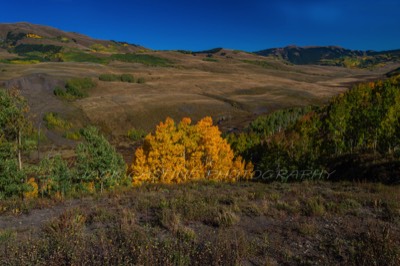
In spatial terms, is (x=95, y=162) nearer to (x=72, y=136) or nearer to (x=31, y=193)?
(x=31, y=193)

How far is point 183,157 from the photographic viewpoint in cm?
5162

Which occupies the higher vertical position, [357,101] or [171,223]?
[357,101]

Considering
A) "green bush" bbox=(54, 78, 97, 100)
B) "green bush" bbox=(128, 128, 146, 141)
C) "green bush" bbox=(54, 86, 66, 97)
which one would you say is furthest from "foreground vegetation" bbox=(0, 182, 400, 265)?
"green bush" bbox=(54, 86, 66, 97)

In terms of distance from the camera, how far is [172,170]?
48.2 metres

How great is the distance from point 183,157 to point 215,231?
1581 inches

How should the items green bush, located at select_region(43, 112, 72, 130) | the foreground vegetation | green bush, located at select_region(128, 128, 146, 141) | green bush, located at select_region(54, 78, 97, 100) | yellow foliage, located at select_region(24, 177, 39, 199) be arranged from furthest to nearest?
green bush, located at select_region(54, 78, 97, 100) < green bush, located at select_region(128, 128, 146, 141) < green bush, located at select_region(43, 112, 72, 130) < yellow foliage, located at select_region(24, 177, 39, 199) < the foreground vegetation

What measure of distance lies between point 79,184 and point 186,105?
10798cm

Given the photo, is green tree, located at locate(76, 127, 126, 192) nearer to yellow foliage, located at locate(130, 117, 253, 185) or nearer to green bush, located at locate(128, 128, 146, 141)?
yellow foliage, located at locate(130, 117, 253, 185)

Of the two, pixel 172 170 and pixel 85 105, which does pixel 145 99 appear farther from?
pixel 172 170

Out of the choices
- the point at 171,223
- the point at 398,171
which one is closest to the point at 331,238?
the point at 171,223

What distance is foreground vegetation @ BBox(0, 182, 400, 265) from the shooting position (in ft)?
29.6

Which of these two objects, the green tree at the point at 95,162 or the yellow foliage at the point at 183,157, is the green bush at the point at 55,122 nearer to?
the yellow foliage at the point at 183,157

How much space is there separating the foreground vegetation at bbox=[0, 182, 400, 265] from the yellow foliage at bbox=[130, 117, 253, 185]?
101ft

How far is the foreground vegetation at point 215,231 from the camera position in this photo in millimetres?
9008
